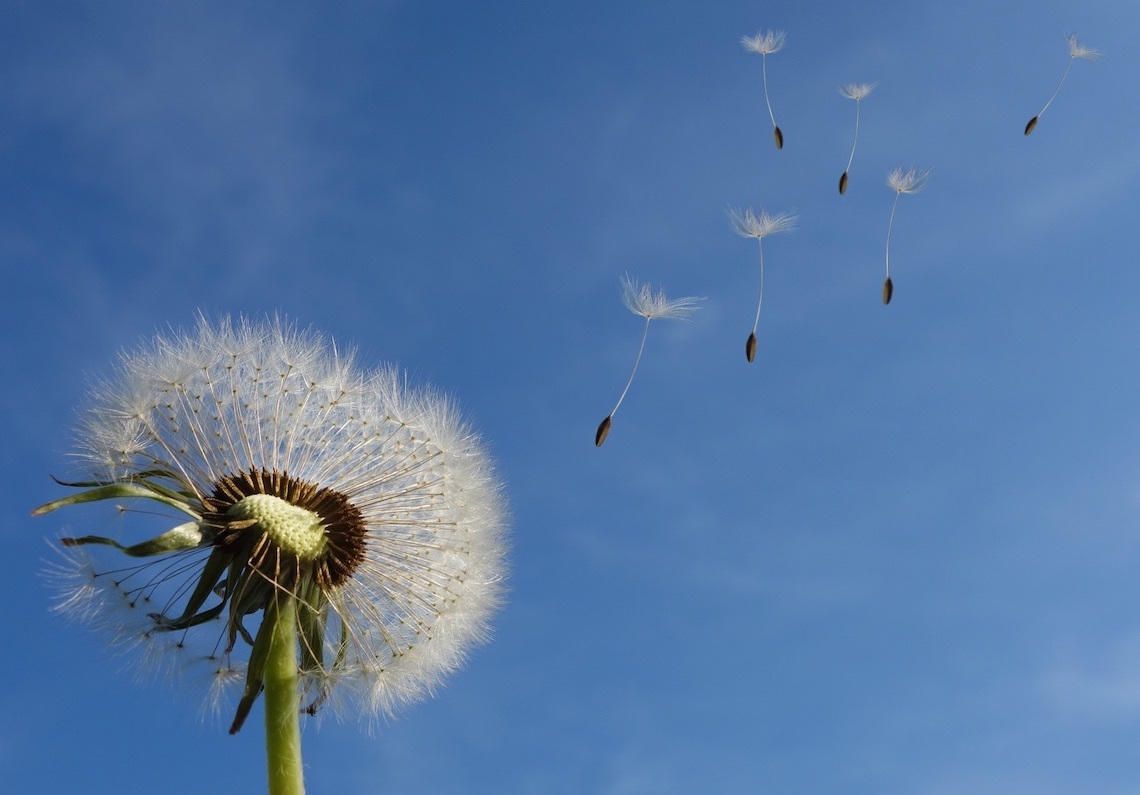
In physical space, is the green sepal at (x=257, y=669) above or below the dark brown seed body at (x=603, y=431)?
below

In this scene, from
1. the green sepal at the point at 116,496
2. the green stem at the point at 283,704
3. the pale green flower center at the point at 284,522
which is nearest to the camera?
the green stem at the point at 283,704

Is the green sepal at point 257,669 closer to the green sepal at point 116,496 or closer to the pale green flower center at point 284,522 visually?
the pale green flower center at point 284,522

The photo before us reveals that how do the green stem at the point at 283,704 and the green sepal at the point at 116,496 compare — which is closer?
the green stem at the point at 283,704

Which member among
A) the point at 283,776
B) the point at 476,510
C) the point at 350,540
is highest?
the point at 476,510

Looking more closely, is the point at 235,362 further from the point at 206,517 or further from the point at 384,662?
the point at 384,662

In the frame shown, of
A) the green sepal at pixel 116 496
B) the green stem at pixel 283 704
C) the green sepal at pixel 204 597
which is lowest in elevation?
the green stem at pixel 283 704

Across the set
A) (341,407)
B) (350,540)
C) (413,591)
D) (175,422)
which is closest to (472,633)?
(413,591)

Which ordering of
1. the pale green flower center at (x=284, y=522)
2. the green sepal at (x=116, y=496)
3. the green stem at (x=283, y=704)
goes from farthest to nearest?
the pale green flower center at (x=284, y=522)
the green sepal at (x=116, y=496)
the green stem at (x=283, y=704)
